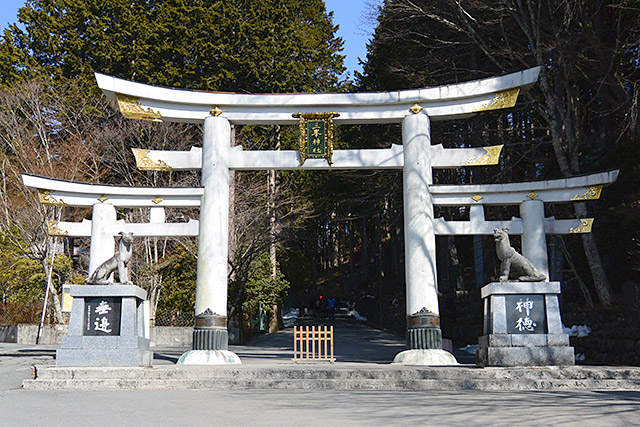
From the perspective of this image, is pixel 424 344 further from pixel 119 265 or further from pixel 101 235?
pixel 101 235

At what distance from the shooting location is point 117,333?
10.7 meters

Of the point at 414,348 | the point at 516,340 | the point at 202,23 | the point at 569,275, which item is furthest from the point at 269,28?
the point at 516,340

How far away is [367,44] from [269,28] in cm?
481

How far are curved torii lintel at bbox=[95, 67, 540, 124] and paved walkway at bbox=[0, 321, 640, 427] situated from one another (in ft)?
20.7

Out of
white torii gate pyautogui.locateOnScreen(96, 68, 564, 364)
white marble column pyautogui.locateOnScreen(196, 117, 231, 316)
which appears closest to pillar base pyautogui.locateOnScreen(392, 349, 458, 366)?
white torii gate pyautogui.locateOnScreen(96, 68, 564, 364)

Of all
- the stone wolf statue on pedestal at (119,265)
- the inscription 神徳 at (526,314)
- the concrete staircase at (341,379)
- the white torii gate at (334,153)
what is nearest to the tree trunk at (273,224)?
the white torii gate at (334,153)

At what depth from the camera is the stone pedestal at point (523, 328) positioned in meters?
10.4

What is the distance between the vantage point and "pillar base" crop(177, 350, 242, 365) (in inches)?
481

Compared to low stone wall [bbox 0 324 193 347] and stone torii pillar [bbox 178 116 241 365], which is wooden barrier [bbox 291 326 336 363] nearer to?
stone torii pillar [bbox 178 116 241 365]

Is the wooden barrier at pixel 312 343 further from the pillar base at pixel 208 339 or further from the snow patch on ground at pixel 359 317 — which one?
the snow patch on ground at pixel 359 317

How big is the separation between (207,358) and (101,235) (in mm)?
3367

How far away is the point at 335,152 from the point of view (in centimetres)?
1359

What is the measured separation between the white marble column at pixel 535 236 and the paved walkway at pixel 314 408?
435 cm

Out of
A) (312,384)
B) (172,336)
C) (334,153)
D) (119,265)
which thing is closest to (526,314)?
(312,384)
